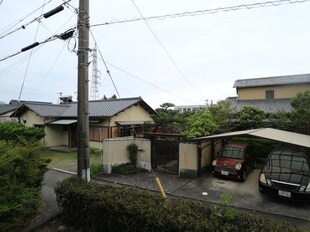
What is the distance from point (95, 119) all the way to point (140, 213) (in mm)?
14439

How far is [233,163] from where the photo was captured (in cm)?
998

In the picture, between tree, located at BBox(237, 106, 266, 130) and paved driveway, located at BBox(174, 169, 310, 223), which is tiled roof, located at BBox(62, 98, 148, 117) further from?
paved driveway, located at BBox(174, 169, 310, 223)

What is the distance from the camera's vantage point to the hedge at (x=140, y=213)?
3.70 m

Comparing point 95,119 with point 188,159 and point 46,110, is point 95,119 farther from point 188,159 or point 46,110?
point 188,159

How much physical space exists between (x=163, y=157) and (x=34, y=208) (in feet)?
23.3

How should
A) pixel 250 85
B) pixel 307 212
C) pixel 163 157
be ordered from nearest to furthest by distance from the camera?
pixel 307 212 < pixel 163 157 < pixel 250 85

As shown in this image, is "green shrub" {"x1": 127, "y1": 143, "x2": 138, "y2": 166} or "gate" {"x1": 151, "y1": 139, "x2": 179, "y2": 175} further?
"green shrub" {"x1": 127, "y1": 143, "x2": 138, "y2": 166}

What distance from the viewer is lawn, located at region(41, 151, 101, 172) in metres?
12.8

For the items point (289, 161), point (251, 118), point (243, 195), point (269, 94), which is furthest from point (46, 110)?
point (269, 94)

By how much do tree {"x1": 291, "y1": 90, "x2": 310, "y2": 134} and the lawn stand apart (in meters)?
12.4

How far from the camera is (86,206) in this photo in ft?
16.6

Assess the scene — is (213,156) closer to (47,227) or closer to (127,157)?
(127,157)

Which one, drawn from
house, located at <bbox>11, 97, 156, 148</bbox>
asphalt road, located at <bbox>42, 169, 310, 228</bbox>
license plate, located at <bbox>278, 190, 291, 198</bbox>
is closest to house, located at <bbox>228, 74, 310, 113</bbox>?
house, located at <bbox>11, 97, 156, 148</bbox>

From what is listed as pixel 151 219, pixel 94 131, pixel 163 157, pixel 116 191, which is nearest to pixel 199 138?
pixel 163 157
